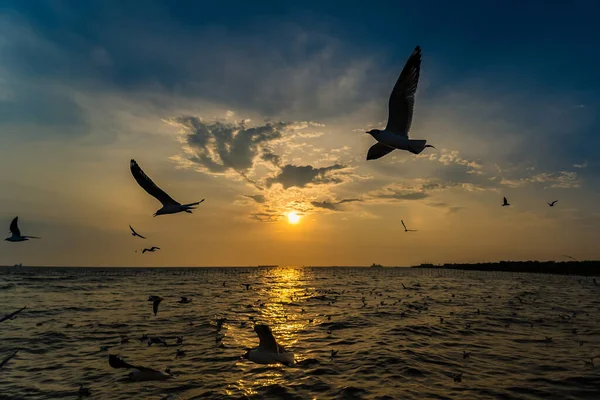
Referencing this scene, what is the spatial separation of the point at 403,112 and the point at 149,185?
8.01m

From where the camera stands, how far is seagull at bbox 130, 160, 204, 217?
1238cm

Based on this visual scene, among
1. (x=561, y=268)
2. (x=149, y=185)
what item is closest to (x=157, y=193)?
(x=149, y=185)

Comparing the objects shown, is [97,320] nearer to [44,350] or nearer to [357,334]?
[44,350]

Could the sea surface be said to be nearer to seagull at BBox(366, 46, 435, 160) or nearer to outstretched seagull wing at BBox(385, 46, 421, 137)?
seagull at BBox(366, 46, 435, 160)

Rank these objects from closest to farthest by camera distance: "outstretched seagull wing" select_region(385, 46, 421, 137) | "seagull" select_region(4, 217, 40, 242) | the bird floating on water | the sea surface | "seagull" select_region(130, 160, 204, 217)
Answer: the bird floating on water, "outstretched seagull wing" select_region(385, 46, 421, 137), the sea surface, "seagull" select_region(130, 160, 204, 217), "seagull" select_region(4, 217, 40, 242)

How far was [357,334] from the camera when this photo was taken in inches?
609

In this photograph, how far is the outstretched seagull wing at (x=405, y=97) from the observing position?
916cm

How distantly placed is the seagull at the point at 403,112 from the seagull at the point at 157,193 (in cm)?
640

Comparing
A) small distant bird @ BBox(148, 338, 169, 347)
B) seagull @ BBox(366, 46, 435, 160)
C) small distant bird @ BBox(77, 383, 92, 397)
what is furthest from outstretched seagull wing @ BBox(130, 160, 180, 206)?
seagull @ BBox(366, 46, 435, 160)

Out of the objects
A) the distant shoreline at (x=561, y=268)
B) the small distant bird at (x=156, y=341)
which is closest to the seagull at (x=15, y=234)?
the small distant bird at (x=156, y=341)

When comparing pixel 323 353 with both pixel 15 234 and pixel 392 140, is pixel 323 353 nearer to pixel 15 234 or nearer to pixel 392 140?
pixel 392 140

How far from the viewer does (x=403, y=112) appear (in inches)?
376

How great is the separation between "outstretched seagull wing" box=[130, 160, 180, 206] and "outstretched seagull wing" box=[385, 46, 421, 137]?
7055mm

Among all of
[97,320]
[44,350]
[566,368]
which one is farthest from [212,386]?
[97,320]
